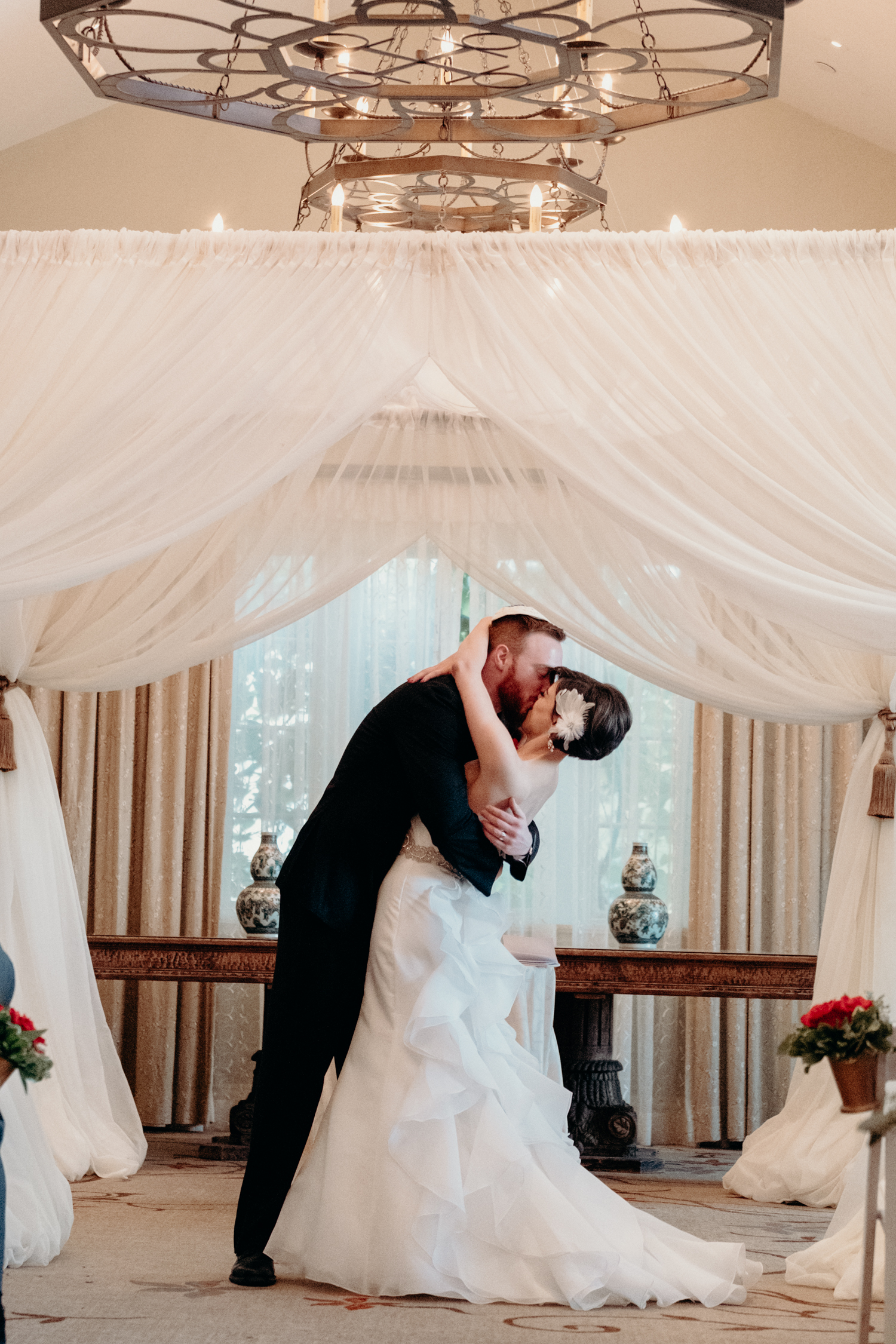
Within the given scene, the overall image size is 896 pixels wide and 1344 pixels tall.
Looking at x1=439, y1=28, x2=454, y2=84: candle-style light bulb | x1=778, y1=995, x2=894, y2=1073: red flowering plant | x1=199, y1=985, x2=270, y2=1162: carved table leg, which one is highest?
x1=439, y1=28, x2=454, y2=84: candle-style light bulb

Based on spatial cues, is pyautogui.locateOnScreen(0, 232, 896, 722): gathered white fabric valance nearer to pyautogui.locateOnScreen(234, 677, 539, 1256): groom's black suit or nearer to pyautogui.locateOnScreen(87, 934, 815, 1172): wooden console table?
pyautogui.locateOnScreen(234, 677, 539, 1256): groom's black suit

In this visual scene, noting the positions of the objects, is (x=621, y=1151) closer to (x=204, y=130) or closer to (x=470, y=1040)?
(x=470, y=1040)

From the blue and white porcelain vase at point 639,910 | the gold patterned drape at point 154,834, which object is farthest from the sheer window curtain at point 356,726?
the blue and white porcelain vase at point 639,910

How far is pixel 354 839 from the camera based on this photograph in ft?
10.2

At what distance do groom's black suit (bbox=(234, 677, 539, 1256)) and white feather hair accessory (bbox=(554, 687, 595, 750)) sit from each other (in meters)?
0.20

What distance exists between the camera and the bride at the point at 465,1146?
2.88m

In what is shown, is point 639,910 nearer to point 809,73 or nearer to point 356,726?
point 356,726

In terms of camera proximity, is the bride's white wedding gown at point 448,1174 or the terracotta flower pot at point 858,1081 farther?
A: the bride's white wedding gown at point 448,1174

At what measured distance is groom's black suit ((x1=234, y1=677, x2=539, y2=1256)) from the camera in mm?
3008

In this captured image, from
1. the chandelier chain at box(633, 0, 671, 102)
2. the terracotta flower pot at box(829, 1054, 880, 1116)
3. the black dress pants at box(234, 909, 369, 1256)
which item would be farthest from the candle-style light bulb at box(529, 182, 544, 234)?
the terracotta flower pot at box(829, 1054, 880, 1116)

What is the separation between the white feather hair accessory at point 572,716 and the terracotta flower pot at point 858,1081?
95 cm

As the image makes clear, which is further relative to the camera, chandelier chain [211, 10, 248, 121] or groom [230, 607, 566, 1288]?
groom [230, 607, 566, 1288]

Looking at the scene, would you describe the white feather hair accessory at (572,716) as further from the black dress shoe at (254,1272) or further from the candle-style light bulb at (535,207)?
the black dress shoe at (254,1272)

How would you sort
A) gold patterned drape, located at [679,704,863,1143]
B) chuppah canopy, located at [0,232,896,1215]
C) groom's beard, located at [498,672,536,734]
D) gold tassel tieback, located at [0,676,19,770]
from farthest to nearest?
gold patterned drape, located at [679,704,863,1143]
gold tassel tieback, located at [0,676,19,770]
groom's beard, located at [498,672,536,734]
chuppah canopy, located at [0,232,896,1215]
